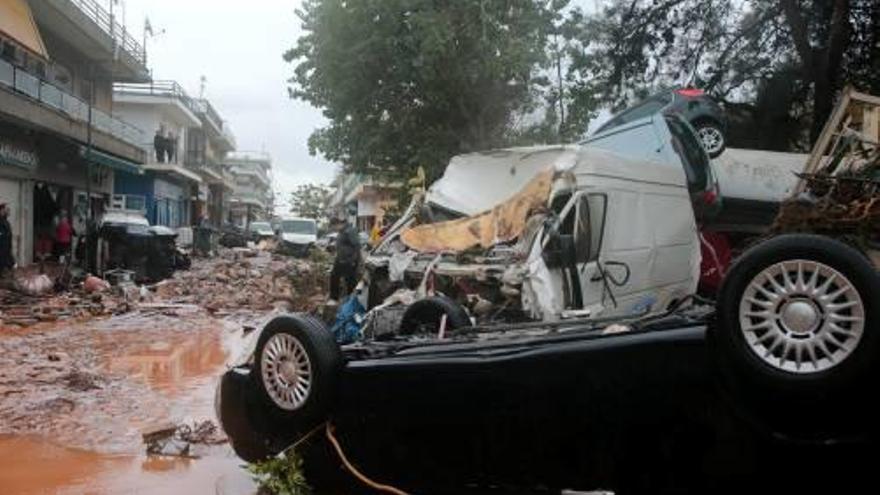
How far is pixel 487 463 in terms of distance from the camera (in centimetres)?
366

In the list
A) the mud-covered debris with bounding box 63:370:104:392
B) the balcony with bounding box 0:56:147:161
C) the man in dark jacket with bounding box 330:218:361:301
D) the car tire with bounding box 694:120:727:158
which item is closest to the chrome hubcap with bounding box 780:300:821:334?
the mud-covered debris with bounding box 63:370:104:392

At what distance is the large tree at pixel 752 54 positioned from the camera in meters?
16.1

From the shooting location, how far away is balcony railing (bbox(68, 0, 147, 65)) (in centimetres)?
2561

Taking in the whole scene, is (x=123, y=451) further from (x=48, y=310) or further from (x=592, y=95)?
(x=592, y=95)

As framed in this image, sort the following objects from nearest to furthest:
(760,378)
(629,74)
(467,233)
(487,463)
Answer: (760,378) → (487,463) → (467,233) → (629,74)

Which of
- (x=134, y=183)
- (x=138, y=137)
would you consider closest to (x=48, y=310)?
(x=138, y=137)

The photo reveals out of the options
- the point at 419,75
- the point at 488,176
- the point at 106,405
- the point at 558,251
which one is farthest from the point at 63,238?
the point at 558,251

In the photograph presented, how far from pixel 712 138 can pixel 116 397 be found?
804 cm

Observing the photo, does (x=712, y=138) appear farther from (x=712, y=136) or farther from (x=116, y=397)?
(x=116, y=397)

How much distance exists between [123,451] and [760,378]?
4.64m

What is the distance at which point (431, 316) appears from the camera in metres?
5.57

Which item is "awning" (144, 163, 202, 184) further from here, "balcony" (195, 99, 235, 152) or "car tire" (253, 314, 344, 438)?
"car tire" (253, 314, 344, 438)

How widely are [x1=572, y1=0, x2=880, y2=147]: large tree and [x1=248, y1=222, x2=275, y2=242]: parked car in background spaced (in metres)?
35.1

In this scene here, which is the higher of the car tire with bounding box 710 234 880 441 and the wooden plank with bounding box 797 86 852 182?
the wooden plank with bounding box 797 86 852 182
